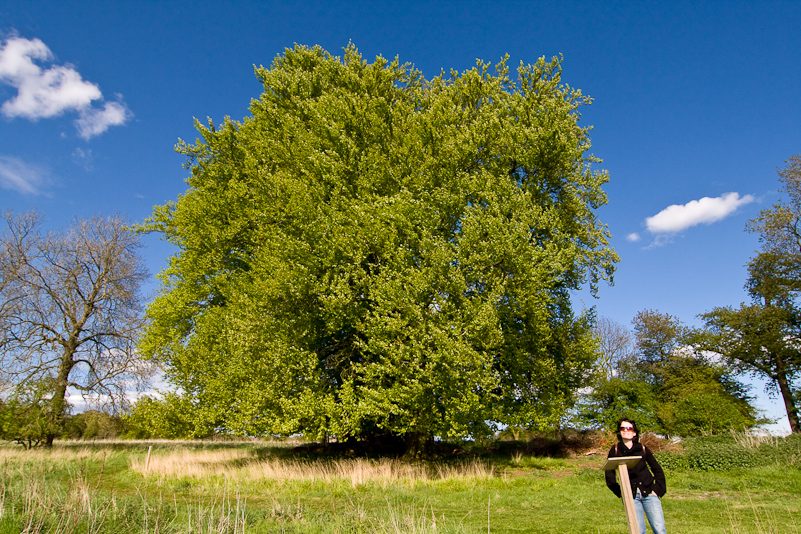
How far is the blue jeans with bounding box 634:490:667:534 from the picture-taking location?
18.7 feet

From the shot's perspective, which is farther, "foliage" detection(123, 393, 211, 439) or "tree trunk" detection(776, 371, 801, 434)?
"tree trunk" detection(776, 371, 801, 434)

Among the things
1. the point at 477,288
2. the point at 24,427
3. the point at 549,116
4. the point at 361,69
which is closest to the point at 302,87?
the point at 361,69

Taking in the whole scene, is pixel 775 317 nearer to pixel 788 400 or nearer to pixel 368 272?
pixel 788 400

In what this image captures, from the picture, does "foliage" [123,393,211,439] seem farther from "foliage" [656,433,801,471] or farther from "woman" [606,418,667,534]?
"foliage" [656,433,801,471]

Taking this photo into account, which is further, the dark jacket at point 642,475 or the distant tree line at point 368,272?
the distant tree line at point 368,272

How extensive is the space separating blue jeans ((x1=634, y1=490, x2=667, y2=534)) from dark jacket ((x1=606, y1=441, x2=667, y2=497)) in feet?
0.24

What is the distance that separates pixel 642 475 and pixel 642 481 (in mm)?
73

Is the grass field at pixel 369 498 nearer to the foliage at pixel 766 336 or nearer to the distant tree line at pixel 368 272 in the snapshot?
the distant tree line at pixel 368 272

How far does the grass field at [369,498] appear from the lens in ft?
22.4

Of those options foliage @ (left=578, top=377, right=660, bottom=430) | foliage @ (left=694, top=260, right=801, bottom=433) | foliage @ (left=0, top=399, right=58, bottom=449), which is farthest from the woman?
foliage @ (left=694, top=260, right=801, bottom=433)

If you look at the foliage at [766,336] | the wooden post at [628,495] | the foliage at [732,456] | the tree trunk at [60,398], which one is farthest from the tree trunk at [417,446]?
the foliage at [766,336]

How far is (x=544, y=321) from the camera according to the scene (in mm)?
15930

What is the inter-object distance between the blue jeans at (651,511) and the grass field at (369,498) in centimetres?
260

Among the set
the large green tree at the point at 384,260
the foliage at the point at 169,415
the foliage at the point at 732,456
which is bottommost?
the foliage at the point at 732,456
